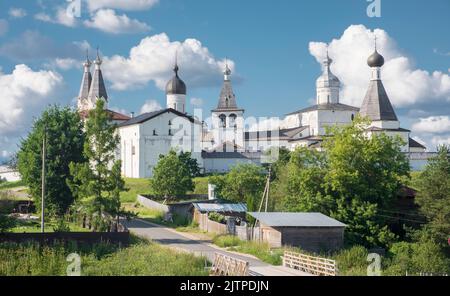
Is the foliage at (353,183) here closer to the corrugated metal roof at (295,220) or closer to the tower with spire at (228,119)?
the corrugated metal roof at (295,220)

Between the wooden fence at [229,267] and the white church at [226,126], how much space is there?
2476 cm

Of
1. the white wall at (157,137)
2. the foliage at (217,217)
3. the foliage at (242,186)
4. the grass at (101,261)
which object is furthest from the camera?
the white wall at (157,137)

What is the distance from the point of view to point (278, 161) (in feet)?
164

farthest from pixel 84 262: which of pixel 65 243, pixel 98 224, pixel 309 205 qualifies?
pixel 309 205

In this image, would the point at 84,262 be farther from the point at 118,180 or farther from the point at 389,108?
the point at 389,108

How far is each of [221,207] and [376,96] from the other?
3149 cm

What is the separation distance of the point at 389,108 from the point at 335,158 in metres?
30.6

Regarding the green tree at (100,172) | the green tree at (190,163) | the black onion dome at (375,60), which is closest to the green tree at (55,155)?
the green tree at (100,172)

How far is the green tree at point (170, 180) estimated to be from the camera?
45375 millimetres

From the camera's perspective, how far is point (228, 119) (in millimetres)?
84188

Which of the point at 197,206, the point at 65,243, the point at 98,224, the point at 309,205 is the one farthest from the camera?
the point at 197,206

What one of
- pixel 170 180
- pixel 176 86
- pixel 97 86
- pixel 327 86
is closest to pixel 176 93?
pixel 176 86

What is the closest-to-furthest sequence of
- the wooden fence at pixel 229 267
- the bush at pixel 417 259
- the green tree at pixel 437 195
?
the wooden fence at pixel 229 267 → the bush at pixel 417 259 → the green tree at pixel 437 195

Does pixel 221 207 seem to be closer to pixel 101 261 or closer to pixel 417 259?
pixel 417 259
